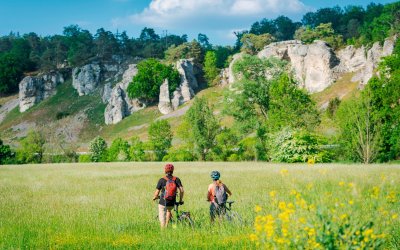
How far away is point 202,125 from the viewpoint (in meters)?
56.2

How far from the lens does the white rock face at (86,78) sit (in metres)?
137

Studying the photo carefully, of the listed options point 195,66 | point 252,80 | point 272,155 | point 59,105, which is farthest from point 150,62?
point 272,155

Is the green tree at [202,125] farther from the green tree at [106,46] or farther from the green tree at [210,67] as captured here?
the green tree at [106,46]

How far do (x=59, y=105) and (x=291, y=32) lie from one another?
4150 inches

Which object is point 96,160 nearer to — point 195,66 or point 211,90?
point 211,90

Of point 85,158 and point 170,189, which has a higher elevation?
point 170,189

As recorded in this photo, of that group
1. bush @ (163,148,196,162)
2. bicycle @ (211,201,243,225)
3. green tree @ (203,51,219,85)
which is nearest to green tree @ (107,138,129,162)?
bush @ (163,148,196,162)

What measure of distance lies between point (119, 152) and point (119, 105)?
53.6 meters

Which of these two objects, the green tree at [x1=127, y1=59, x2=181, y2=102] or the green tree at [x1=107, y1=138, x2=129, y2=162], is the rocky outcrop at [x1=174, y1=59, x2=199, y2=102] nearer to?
the green tree at [x1=127, y1=59, x2=181, y2=102]

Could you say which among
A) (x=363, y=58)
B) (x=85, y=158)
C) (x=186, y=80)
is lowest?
(x=85, y=158)

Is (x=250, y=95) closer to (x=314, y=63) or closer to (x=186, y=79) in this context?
(x=314, y=63)

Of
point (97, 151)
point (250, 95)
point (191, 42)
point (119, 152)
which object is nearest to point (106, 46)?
point (191, 42)

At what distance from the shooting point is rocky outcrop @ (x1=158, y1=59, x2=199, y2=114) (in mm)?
115625

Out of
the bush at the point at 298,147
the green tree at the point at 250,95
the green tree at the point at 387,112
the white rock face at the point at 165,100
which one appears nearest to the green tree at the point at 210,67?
the white rock face at the point at 165,100
